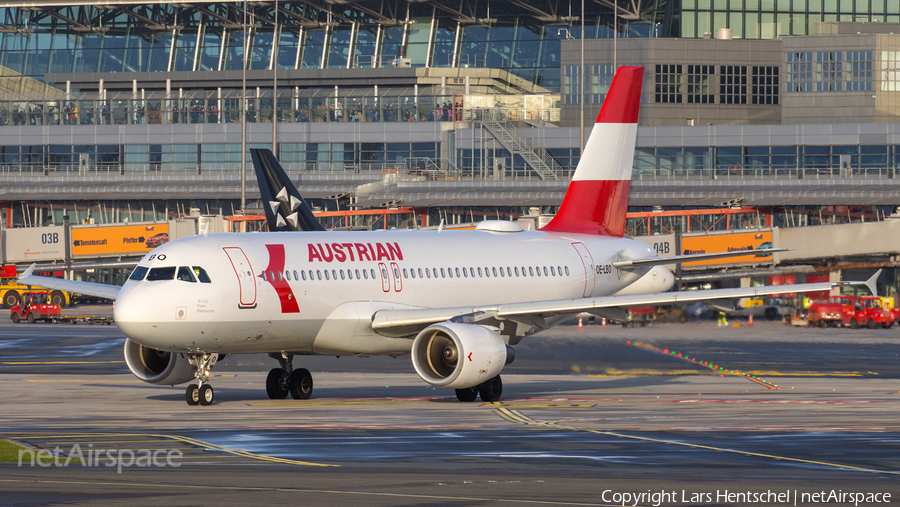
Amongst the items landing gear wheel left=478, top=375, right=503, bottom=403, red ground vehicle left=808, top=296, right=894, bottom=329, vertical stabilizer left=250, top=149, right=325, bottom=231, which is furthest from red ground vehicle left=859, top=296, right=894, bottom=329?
landing gear wheel left=478, top=375, right=503, bottom=403

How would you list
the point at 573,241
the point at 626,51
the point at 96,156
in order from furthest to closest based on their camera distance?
the point at 96,156 → the point at 626,51 → the point at 573,241

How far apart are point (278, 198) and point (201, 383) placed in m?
21.1

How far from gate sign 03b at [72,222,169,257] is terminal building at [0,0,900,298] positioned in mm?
4031

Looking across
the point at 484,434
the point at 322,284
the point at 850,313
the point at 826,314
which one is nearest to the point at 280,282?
the point at 322,284

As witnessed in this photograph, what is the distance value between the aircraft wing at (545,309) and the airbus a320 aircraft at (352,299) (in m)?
0.04

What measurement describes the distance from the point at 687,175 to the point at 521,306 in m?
68.5

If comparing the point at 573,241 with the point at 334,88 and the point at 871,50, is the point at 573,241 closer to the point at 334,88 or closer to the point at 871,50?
the point at 871,50

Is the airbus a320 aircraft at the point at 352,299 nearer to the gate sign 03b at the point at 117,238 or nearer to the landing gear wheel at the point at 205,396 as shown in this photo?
the landing gear wheel at the point at 205,396

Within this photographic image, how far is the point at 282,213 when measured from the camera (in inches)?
1951

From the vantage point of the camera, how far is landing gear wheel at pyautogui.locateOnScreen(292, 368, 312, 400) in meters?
31.7

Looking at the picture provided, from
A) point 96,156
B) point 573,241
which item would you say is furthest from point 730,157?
point 573,241

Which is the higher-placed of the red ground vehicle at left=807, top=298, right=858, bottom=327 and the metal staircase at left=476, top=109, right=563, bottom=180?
the metal staircase at left=476, top=109, right=563, bottom=180

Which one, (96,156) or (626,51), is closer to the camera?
(626,51)

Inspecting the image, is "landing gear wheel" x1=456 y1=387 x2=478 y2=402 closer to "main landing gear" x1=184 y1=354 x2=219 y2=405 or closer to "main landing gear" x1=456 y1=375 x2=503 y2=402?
"main landing gear" x1=456 y1=375 x2=503 y2=402
